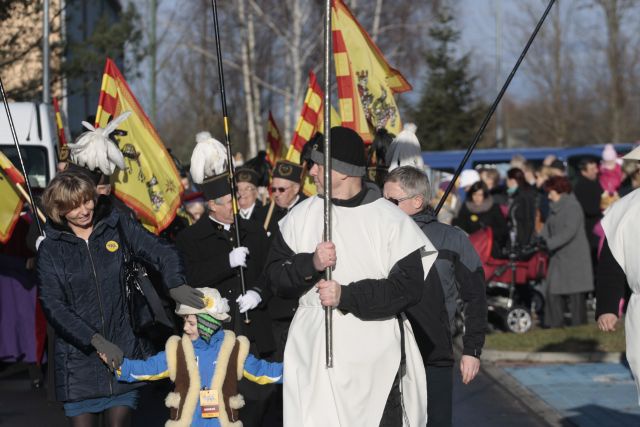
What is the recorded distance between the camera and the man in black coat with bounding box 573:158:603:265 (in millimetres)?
17047

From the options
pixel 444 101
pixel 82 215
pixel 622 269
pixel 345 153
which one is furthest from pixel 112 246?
pixel 444 101

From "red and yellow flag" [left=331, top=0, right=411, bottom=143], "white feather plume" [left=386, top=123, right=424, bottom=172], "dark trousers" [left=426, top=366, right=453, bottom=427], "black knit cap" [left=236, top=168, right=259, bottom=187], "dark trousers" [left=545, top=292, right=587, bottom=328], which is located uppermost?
"red and yellow flag" [left=331, top=0, right=411, bottom=143]

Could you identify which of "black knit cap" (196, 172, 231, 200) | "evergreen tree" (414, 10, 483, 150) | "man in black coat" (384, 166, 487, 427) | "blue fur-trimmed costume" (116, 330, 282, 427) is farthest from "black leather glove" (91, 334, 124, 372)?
"evergreen tree" (414, 10, 483, 150)

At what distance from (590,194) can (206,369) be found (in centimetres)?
1146

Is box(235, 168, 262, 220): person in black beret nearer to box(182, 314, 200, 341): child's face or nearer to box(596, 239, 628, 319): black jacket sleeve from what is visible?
box(182, 314, 200, 341): child's face

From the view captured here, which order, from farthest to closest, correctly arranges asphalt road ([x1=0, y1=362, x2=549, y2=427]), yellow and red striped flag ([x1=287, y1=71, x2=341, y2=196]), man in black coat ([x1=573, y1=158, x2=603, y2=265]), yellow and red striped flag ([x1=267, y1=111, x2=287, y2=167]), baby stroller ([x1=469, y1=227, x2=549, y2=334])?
man in black coat ([x1=573, y1=158, x2=603, y2=265]) → baby stroller ([x1=469, y1=227, x2=549, y2=334]) → yellow and red striped flag ([x1=267, y1=111, x2=287, y2=167]) → yellow and red striped flag ([x1=287, y1=71, x2=341, y2=196]) → asphalt road ([x1=0, y1=362, x2=549, y2=427])

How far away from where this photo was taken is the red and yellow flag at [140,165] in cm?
945

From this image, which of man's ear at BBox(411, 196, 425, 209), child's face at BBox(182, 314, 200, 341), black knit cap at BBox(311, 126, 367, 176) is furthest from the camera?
man's ear at BBox(411, 196, 425, 209)

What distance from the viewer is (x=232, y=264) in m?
7.75

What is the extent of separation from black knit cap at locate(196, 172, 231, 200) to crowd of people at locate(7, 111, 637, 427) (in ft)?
0.03

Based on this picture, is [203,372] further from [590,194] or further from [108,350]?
[590,194]

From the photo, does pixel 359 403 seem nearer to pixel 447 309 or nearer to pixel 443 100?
pixel 447 309

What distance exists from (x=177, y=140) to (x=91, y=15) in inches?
319

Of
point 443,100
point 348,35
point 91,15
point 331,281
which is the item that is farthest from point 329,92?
point 91,15
